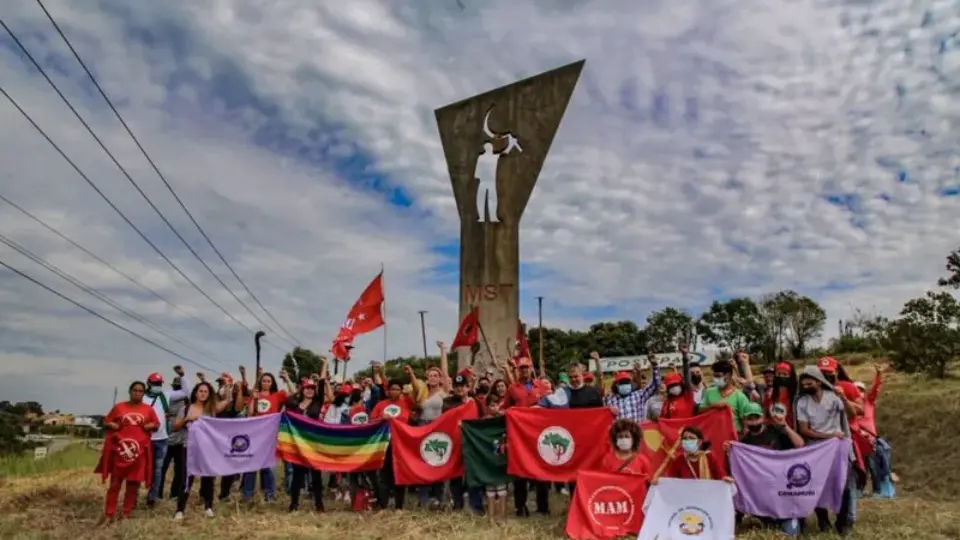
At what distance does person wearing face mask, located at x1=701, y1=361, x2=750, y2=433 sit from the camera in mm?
8469

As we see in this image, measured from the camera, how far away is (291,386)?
11.4 metres

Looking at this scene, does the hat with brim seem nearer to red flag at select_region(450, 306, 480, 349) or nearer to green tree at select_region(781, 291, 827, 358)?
red flag at select_region(450, 306, 480, 349)

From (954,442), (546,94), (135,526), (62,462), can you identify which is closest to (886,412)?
(954,442)

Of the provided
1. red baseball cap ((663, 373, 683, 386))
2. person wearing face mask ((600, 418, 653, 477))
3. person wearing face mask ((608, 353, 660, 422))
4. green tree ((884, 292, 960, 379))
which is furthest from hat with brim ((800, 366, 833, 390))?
green tree ((884, 292, 960, 379))

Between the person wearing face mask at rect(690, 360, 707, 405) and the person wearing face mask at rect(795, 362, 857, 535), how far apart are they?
139cm

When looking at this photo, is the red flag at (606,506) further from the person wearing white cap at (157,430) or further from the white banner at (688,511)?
the person wearing white cap at (157,430)

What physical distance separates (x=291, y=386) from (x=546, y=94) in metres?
8.77

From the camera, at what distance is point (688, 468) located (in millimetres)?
7777

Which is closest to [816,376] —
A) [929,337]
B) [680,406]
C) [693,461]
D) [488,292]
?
[693,461]

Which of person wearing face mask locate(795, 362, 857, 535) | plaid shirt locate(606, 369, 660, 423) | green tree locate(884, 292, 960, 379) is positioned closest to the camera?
person wearing face mask locate(795, 362, 857, 535)

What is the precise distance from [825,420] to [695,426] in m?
1.33

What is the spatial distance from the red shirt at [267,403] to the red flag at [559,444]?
11.1ft

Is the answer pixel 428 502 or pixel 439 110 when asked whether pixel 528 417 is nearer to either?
pixel 428 502

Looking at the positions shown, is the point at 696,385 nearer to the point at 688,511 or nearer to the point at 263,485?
the point at 688,511
